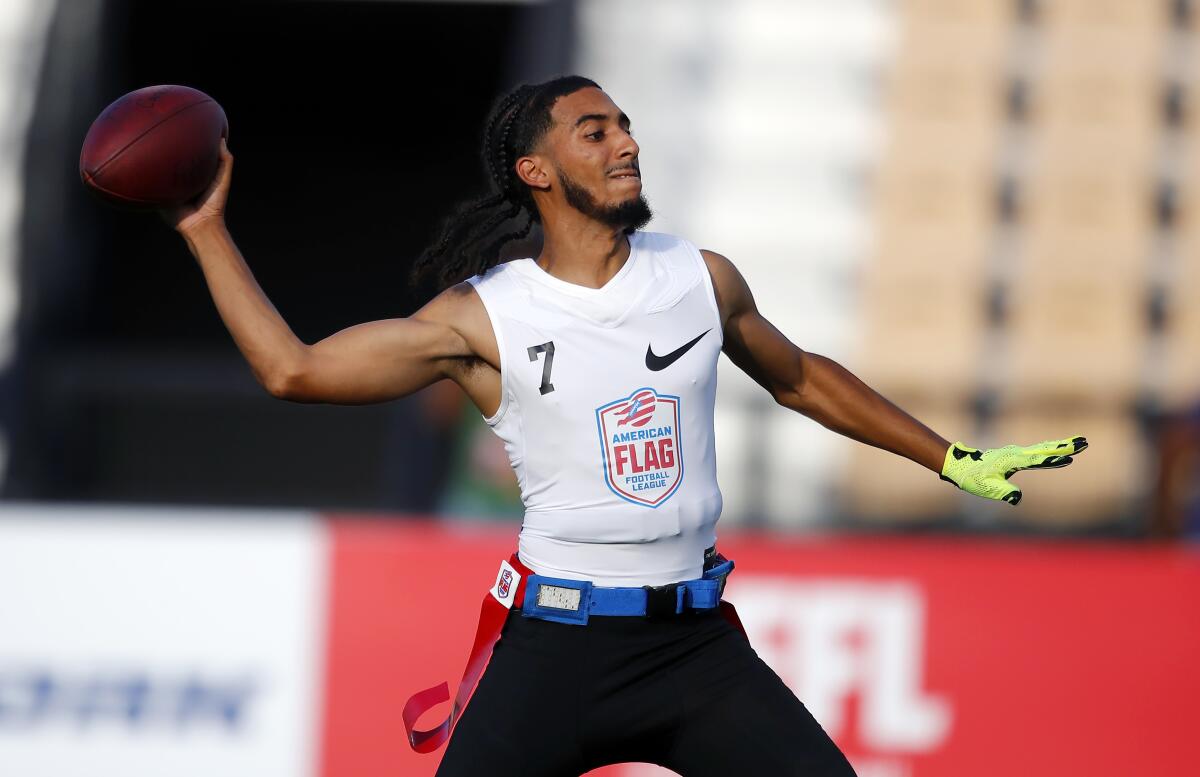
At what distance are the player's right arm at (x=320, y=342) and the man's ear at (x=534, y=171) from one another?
315 millimetres

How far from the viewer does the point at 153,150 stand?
127 inches

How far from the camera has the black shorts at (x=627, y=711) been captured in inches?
127

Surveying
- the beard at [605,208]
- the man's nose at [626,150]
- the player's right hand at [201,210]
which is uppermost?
the man's nose at [626,150]

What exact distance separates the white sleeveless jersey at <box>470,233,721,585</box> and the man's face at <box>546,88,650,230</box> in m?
0.16

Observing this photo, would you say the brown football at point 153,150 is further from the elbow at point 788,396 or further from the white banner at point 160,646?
the white banner at point 160,646

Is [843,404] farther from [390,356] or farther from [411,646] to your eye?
[411,646]

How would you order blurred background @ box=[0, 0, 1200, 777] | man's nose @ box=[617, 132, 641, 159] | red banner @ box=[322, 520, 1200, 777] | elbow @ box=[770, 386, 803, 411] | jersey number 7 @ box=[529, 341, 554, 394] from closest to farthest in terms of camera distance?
jersey number 7 @ box=[529, 341, 554, 394] < man's nose @ box=[617, 132, 641, 159] < elbow @ box=[770, 386, 803, 411] < red banner @ box=[322, 520, 1200, 777] < blurred background @ box=[0, 0, 1200, 777]

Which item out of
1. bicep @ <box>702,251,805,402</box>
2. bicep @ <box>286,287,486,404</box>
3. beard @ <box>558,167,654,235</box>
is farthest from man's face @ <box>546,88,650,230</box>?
bicep @ <box>286,287,486,404</box>

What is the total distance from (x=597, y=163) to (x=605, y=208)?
0.10 metres

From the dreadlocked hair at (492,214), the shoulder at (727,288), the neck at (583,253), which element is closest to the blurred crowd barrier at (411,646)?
the dreadlocked hair at (492,214)

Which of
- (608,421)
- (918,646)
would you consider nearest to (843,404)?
(608,421)

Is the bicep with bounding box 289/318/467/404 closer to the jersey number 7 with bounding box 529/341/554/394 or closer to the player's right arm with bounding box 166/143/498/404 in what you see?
the player's right arm with bounding box 166/143/498/404

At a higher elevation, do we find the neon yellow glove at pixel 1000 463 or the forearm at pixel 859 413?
the forearm at pixel 859 413

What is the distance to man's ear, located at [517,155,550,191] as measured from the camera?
11.5 feet
